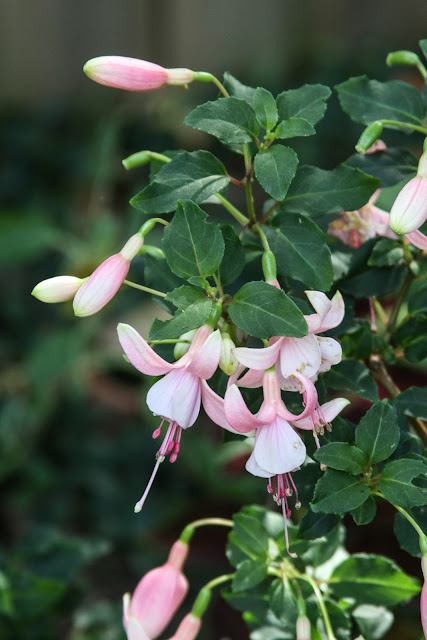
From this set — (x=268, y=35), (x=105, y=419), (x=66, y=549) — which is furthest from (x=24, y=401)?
(x=268, y=35)

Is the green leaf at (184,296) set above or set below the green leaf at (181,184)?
below

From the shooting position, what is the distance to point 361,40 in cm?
298

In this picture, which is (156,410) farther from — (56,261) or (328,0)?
(328,0)

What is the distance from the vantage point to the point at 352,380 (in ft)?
2.36

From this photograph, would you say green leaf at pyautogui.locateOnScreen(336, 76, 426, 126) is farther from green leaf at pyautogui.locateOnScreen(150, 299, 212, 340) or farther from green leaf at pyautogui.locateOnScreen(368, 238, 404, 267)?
green leaf at pyautogui.locateOnScreen(150, 299, 212, 340)

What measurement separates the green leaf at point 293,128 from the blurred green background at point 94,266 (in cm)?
35

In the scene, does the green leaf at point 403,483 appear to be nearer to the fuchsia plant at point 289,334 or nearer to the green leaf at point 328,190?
the fuchsia plant at point 289,334

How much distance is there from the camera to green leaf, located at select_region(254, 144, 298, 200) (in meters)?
0.63

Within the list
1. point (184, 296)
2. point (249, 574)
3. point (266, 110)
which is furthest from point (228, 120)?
point (249, 574)

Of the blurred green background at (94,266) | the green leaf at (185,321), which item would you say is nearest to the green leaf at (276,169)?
the green leaf at (185,321)

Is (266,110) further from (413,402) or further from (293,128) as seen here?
(413,402)

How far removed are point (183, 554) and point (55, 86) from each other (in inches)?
93.2

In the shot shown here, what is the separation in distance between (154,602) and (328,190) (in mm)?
420

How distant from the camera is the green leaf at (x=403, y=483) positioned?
0.62 meters
